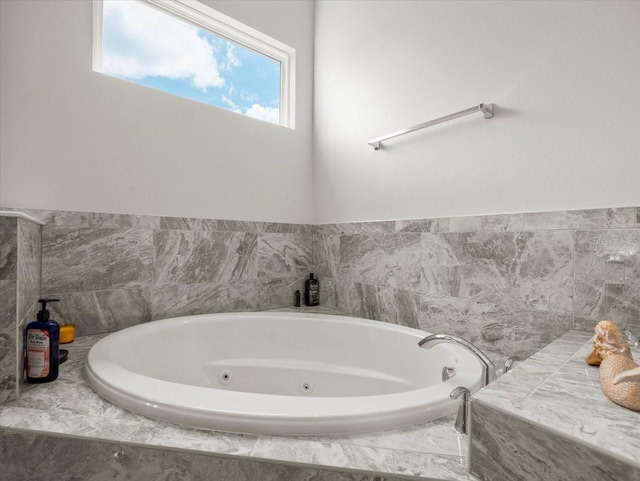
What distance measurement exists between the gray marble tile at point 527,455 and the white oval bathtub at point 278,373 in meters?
0.21

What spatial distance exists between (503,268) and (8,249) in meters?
1.59

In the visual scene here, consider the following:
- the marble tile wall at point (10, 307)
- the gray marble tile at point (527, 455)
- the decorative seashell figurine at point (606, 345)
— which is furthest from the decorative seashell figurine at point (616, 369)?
the marble tile wall at point (10, 307)

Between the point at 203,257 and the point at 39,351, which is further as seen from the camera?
the point at 203,257

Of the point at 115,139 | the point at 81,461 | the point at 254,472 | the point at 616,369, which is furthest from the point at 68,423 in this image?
the point at 115,139

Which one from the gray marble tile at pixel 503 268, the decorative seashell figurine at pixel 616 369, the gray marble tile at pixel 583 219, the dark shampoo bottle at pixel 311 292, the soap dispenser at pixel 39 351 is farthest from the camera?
the dark shampoo bottle at pixel 311 292

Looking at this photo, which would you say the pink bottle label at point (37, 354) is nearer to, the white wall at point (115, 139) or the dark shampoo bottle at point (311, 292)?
the white wall at point (115, 139)

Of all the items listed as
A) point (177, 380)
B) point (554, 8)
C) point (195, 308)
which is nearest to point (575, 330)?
point (554, 8)

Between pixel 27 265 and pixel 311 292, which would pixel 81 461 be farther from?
pixel 311 292

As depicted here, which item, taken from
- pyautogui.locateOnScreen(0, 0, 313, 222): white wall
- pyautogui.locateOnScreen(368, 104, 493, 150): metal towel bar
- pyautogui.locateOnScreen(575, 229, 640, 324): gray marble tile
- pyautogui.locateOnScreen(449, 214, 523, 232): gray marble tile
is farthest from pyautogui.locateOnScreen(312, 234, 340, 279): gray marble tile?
pyautogui.locateOnScreen(575, 229, 640, 324): gray marble tile

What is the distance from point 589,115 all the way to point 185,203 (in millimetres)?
1757

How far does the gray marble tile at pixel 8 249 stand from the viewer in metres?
0.84

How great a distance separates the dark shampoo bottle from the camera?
2.15 metres

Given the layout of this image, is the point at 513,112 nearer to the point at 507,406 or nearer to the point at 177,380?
the point at 507,406

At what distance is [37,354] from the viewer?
0.94 metres
